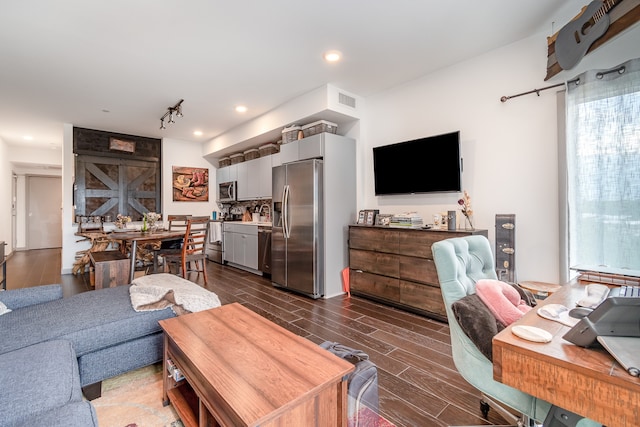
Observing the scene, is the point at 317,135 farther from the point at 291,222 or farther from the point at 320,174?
the point at 291,222

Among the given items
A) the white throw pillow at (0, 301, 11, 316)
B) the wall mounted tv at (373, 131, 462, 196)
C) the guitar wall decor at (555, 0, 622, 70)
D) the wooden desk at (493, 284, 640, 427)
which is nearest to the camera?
the wooden desk at (493, 284, 640, 427)

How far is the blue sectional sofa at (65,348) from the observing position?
1054mm

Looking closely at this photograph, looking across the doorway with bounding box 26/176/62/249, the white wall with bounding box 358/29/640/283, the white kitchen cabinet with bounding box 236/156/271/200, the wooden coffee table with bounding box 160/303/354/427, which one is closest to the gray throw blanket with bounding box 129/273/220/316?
the wooden coffee table with bounding box 160/303/354/427

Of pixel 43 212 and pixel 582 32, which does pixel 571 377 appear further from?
pixel 43 212

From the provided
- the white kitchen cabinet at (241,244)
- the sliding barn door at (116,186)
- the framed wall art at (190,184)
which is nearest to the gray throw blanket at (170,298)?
the white kitchen cabinet at (241,244)

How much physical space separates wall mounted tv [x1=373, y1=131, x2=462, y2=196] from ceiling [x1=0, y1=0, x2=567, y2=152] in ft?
2.92

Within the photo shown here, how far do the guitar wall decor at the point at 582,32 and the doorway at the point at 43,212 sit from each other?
41.1 feet

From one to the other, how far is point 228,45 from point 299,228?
7.50 ft

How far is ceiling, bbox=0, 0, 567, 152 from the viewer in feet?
7.61

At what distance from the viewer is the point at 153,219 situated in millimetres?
4426

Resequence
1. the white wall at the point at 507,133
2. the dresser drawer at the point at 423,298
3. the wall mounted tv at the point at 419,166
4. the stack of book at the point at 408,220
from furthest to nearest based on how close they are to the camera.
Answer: the stack of book at the point at 408,220 < the wall mounted tv at the point at 419,166 < the dresser drawer at the point at 423,298 < the white wall at the point at 507,133

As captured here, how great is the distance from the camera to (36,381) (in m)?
1.19

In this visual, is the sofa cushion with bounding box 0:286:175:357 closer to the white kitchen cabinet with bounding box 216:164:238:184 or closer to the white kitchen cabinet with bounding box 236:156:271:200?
the white kitchen cabinet with bounding box 236:156:271:200

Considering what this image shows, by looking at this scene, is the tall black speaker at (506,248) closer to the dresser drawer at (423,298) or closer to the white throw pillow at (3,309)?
the dresser drawer at (423,298)
